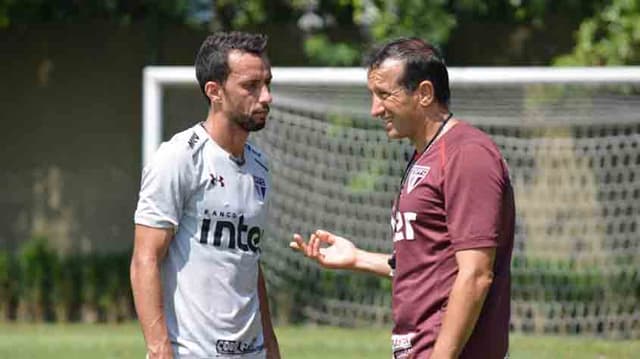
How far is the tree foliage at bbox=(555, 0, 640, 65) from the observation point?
14.3 meters

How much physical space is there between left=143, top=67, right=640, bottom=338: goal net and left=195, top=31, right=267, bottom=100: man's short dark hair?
315 inches

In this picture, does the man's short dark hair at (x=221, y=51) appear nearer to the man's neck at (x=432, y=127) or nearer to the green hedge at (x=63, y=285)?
the man's neck at (x=432, y=127)

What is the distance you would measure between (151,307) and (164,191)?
0.40 meters

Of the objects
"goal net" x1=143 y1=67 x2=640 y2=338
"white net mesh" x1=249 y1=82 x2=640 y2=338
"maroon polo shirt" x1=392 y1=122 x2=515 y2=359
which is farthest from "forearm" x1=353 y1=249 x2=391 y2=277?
"white net mesh" x1=249 y1=82 x2=640 y2=338

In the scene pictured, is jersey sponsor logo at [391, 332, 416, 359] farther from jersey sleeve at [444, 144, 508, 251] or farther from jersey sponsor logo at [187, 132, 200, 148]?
jersey sponsor logo at [187, 132, 200, 148]

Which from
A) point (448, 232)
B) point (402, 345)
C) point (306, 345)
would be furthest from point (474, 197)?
point (306, 345)

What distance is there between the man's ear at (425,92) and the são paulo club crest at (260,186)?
2.87ft

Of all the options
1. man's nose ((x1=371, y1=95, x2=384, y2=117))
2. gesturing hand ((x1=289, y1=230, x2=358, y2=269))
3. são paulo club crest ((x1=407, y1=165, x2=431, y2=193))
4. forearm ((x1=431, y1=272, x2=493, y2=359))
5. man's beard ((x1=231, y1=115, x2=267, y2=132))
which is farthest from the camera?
gesturing hand ((x1=289, y1=230, x2=358, y2=269))

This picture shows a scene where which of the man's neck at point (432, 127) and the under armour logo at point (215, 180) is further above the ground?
the man's neck at point (432, 127)

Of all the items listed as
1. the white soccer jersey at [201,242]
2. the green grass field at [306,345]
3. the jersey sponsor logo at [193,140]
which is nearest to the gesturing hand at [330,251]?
the white soccer jersey at [201,242]

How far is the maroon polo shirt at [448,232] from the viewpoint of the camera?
4.38 meters

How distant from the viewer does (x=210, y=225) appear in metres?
4.99

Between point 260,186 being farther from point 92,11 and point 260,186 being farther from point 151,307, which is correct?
point 92,11

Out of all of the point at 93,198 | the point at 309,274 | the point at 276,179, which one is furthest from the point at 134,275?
the point at 93,198
